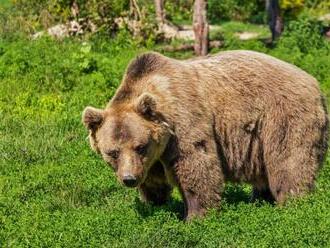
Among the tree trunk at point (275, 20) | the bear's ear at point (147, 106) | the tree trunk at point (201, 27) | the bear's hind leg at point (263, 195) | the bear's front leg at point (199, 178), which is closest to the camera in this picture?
the bear's ear at point (147, 106)

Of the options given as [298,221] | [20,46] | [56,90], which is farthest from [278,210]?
[20,46]

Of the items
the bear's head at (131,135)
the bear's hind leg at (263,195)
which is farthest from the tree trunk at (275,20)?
the bear's head at (131,135)

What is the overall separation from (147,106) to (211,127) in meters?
0.67

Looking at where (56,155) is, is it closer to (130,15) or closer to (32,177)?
(32,177)

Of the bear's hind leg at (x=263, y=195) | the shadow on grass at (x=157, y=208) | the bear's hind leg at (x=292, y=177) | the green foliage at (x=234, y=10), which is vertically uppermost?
the bear's hind leg at (x=292, y=177)

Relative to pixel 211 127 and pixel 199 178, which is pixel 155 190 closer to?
pixel 199 178

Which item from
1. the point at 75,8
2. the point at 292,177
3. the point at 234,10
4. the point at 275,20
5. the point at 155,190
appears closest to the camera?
the point at 292,177

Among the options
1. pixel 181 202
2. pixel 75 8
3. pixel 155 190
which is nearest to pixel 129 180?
pixel 155 190

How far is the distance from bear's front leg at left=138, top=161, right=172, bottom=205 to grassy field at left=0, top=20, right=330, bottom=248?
10cm

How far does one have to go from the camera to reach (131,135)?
21.5 ft

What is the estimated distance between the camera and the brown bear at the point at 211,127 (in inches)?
261

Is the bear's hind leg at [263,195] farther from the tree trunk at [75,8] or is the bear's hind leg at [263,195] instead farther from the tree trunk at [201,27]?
the tree trunk at [75,8]

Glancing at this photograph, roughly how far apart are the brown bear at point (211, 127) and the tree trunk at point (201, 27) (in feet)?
25.4

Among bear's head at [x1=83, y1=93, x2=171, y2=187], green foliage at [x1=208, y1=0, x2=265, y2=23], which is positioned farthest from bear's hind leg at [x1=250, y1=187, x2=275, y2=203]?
green foliage at [x1=208, y1=0, x2=265, y2=23]
